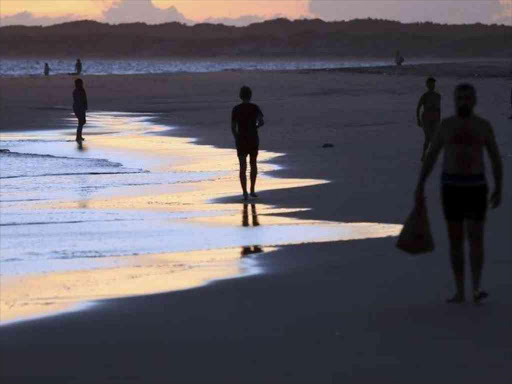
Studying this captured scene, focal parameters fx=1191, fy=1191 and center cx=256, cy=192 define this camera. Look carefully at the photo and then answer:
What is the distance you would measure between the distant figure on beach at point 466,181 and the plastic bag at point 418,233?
0.10m

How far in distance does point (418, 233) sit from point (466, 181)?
0.53 metres

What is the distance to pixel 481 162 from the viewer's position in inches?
345

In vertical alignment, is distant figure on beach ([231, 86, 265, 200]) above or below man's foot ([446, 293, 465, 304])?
above

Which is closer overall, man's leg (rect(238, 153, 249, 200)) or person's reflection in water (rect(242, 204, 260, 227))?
person's reflection in water (rect(242, 204, 260, 227))

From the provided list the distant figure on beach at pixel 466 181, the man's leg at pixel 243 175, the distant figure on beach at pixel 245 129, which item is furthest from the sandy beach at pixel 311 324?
the distant figure on beach at pixel 245 129

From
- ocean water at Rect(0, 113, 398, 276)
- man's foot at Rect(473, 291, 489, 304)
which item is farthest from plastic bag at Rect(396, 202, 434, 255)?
ocean water at Rect(0, 113, 398, 276)

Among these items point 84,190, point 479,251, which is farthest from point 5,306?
point 84,190

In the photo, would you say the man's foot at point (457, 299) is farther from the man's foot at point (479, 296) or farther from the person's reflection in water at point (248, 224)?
the person's reflection in water at point (248, 224)

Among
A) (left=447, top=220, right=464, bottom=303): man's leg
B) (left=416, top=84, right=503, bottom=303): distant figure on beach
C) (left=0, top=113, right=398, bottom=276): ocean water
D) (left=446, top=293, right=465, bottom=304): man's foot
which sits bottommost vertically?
(left=0, top=113, right=398, bottom=276): ocean water

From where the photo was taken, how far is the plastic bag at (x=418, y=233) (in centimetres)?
885

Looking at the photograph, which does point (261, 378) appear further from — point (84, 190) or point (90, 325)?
point (84, 190)

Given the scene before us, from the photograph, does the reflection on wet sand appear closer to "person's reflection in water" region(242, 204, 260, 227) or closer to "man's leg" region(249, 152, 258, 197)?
"person's reflection in water" region(242, 204, 260, 227)

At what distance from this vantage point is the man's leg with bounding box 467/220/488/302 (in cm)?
870

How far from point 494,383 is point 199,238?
20.2ft
